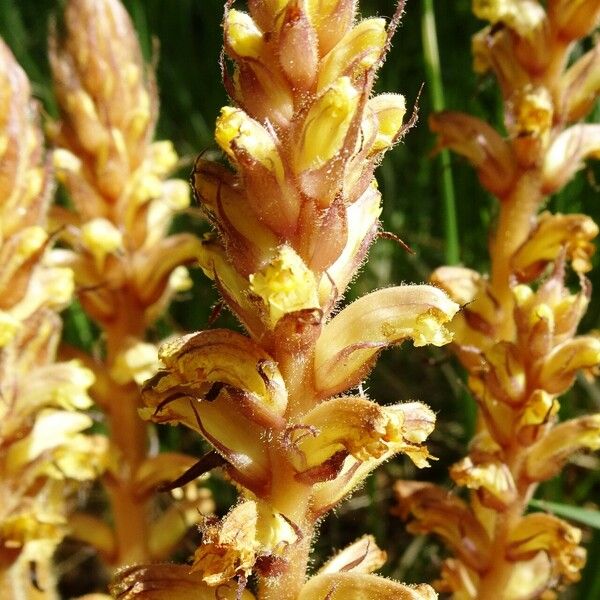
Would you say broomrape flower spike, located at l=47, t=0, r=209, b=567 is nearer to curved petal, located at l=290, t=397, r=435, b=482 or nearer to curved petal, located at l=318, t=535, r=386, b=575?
curved petal, located at l=318, t=535, r=386, b=575

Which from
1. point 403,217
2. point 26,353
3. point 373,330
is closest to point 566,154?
point 373,330

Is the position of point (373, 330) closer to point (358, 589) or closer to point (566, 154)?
point (358, 589)

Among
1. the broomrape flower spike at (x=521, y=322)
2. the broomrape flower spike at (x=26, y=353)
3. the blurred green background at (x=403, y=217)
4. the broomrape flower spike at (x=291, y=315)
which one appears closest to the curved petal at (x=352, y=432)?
the broomrape flower spike at (x=291, y=315)

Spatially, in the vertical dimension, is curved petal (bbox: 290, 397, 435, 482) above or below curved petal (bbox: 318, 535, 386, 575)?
above

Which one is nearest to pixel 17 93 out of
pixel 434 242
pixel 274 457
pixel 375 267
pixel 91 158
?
pixel 91 158

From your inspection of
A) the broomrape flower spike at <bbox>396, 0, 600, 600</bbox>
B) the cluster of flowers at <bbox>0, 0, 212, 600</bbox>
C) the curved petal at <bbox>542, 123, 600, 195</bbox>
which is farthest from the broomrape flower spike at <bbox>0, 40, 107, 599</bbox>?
the curved petal at <bbox>542, 123, 600, 195</bbox>

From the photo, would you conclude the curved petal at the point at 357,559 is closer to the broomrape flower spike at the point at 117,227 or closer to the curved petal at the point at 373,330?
the curved petal at the point at 373,330
